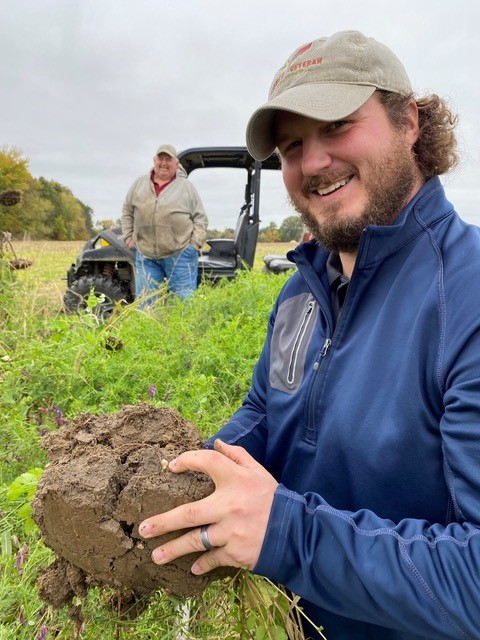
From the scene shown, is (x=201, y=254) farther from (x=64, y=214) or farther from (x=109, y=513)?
(x=64, y=214)

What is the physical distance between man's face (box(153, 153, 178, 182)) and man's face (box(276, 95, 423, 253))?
205 inches

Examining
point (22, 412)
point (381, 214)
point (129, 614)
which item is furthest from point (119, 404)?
point (381, 214)

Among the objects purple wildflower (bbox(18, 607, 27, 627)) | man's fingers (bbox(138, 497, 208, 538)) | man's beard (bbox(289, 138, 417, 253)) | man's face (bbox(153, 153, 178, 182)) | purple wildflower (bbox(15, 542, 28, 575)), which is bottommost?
purple wildflower (bbox(18, 607, 27, 627))

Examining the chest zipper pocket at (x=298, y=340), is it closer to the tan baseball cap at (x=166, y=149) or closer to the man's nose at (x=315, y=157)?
the man's nose at (x=315, y=157)

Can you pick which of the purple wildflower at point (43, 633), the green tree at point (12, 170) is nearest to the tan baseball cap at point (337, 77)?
the purple wildflower at point (43, 633)

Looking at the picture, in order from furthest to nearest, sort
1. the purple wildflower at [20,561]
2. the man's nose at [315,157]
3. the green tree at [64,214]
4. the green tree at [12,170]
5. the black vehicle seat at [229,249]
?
the green tree at [64,214] < the black vehicle seat at [229,249] < the green tree at [12,170] < the purple wildflower at [20,561] < the man's nose at [315,157]

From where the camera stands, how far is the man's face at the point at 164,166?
6410mm

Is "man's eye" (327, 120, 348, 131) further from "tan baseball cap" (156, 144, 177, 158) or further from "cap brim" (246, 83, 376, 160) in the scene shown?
"tan baseball cap" (156, 144, 177, 158)

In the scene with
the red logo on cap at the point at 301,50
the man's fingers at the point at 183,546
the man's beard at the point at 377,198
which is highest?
the red logo on cap at the point at 301,50

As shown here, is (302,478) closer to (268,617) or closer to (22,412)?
(268,617)

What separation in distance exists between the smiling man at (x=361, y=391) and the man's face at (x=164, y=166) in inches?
199

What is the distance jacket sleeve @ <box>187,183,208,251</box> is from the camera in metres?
6.72

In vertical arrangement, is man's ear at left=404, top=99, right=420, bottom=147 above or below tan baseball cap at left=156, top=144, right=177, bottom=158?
below

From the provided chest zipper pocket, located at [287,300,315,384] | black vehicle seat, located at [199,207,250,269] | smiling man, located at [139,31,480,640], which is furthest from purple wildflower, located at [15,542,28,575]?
black vehicle seat, located at [199,207,250,269]
